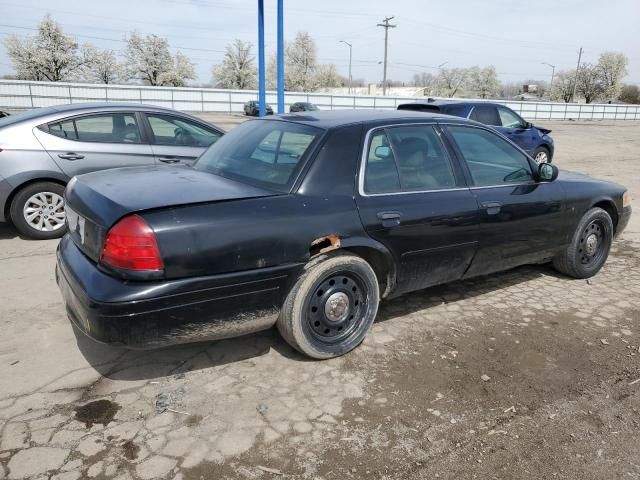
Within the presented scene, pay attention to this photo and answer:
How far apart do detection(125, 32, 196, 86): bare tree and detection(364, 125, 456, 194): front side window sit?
64.3 meters

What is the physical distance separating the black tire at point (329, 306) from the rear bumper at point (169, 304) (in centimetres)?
11

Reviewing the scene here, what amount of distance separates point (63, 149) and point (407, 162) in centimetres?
407

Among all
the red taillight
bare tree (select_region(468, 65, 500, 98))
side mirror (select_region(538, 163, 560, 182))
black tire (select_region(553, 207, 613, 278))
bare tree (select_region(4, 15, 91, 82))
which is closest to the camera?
the red taillight

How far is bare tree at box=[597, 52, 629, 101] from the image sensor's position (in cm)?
8059

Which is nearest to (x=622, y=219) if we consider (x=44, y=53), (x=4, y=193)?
(x=4, y=193)

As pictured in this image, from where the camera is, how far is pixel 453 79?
98500 millimetres

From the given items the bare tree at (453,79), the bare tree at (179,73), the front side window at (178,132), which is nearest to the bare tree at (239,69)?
the bare tree at (179,73)

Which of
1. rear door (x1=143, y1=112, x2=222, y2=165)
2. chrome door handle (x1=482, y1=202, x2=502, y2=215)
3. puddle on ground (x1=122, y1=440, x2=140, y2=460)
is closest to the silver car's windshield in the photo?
rear door (x1=143, y1=112, x2=222, y2=165)

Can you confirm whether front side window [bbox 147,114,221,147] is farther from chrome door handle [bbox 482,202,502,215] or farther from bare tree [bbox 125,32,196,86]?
bare tree [bbox 125,32,196,86]

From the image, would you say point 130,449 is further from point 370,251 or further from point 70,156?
point 70,156

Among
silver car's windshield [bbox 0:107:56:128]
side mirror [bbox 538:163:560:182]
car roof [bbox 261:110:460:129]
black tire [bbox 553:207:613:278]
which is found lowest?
black tire [bbox 553:207:613:278]

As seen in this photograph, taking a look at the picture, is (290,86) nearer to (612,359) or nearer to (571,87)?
(571,87)

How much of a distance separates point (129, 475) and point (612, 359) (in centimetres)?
311

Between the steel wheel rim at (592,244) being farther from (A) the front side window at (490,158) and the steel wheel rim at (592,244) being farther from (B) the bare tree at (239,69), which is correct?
(B) the bare tree at (239,69)
